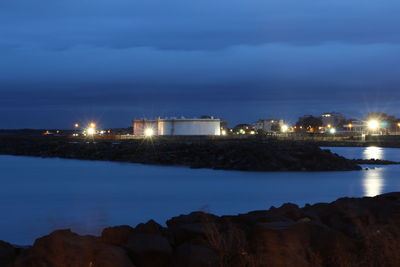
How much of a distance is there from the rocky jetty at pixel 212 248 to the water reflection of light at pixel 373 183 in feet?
31.8

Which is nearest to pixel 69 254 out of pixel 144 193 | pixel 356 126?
pixel 144 193

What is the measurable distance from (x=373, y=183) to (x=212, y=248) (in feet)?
47.9

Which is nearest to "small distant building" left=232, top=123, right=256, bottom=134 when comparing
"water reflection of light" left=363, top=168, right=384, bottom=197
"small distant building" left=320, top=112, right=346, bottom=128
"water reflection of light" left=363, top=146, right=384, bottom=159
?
"small distant building" left=320, top=112, right=346, bottom=128

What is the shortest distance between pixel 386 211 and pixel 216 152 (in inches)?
806

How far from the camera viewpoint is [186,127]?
54.8 meters

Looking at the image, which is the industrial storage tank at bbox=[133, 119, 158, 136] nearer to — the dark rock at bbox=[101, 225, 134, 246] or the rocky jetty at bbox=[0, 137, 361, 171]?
the rocky jetty at bbox=[0, 137, 361, 171]

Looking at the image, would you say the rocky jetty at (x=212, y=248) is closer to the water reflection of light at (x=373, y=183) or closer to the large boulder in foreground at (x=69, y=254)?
the large boulder in foreground at (x=69, y=254)

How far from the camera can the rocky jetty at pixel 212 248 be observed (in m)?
5.23

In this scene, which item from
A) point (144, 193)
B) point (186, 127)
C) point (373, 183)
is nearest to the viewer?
point (144, 193)

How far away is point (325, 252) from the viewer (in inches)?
238

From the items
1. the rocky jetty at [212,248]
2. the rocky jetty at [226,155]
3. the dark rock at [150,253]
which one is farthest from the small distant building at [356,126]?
the dark rock at [150,253]

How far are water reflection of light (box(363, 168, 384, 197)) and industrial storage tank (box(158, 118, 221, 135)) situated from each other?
106 feet

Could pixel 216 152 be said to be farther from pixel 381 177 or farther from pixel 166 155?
pixel 381 177

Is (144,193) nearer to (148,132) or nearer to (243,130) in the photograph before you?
(148,132)
